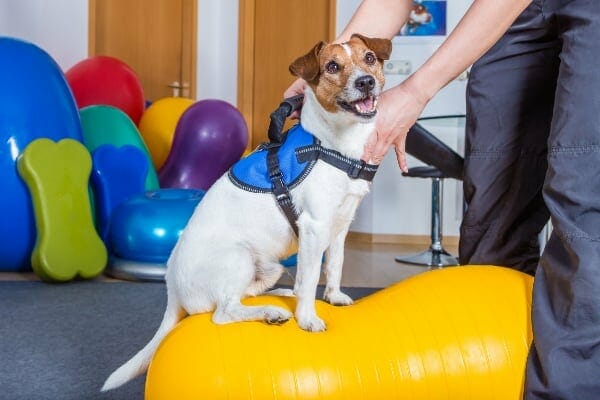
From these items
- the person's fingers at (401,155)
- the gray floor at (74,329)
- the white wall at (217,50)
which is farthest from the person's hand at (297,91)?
the white wall at (217,50)

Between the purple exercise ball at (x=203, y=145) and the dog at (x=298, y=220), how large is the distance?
271cm

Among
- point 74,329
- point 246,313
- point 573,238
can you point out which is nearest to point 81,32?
point 74,329

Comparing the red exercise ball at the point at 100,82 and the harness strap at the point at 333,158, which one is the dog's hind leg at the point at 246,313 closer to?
the harness strap at the point at 333,158

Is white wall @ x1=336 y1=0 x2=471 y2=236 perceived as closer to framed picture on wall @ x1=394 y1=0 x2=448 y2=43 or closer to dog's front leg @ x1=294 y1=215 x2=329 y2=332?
framed picture on wall @ x1=394 y1=0 x2=448 y2=43

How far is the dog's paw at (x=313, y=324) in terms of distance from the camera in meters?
1.52

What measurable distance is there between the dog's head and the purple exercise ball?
8.97 feet

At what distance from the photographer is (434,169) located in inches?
181

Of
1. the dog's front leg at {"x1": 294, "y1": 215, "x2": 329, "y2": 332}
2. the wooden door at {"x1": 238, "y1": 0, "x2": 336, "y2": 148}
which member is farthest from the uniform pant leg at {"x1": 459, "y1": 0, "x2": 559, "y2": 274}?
the wooden door at {"x1": 238, "y1": 0, "x2": 336, "y2": 148}

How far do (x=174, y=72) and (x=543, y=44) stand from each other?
16.7 ft

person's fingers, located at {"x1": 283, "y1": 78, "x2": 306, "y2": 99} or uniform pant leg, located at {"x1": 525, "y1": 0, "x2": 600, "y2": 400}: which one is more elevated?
person's fingers, located at {"x1": 283, "y1": 78, "x2": 306, "y2": 99}

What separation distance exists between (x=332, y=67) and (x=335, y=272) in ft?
1.63

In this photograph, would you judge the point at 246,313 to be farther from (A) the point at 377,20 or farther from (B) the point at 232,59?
(B) the point at 232,59

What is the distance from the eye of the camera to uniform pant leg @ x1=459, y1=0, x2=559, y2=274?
170 centimetres

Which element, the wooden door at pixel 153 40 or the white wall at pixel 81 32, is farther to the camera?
the wooden door at pixel 153 40
